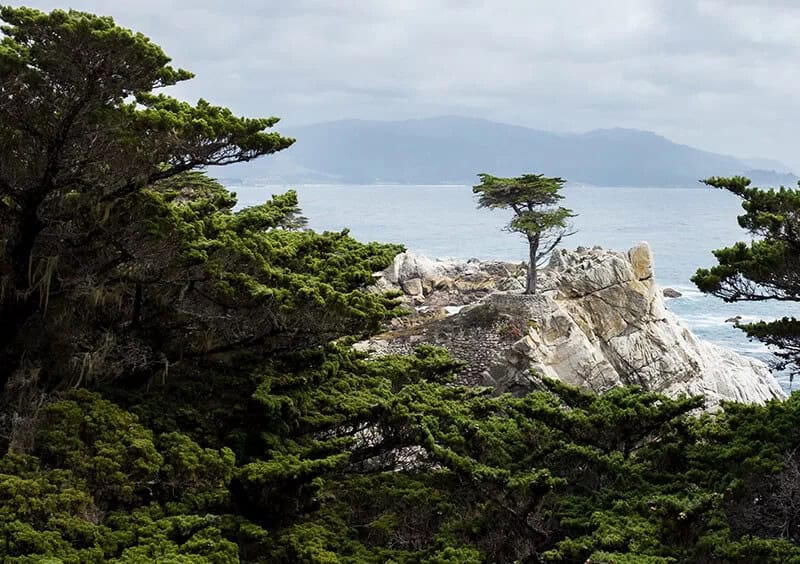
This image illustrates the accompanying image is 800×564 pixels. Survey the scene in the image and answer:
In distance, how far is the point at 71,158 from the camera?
726cm

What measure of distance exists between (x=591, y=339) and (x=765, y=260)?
1381cm

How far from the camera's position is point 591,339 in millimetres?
21516

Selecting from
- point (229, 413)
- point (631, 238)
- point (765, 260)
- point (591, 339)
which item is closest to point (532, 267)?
point (591, 339)

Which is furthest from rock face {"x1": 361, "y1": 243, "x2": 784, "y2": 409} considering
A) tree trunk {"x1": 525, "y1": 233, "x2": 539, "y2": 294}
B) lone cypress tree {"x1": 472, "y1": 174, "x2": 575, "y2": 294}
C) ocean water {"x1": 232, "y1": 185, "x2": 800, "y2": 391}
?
ocean water {"x1": 232, "y1": 185, "x2": 800, "y2": 391}

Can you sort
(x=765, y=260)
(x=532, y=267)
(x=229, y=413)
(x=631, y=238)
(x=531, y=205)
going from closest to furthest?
(x=765, y=260) < (x=229, y=413) < (x=532, y=267) < (x=531, y=205) < (x=631, y=238)

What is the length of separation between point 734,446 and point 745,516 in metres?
0.98

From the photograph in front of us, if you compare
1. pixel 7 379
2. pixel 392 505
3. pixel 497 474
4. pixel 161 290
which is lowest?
pixel 392 505

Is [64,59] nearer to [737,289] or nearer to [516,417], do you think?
[516,417]

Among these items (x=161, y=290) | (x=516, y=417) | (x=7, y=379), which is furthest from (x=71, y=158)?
(x=516, y=417)

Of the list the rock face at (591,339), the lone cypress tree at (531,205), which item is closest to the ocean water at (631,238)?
the rock face at (591,339)

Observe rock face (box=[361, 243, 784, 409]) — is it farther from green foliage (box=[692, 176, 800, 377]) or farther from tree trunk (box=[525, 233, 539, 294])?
green foliage (box=[692, 176, 800, 377])

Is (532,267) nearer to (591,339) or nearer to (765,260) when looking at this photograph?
(591,339)

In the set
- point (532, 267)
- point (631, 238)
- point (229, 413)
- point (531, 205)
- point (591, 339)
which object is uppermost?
point (531, 205)

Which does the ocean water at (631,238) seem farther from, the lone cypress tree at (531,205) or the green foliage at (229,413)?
the green foliage at (229,413)
